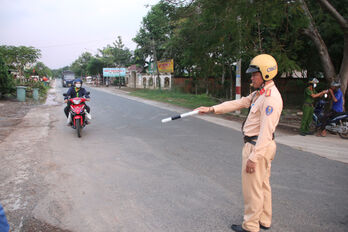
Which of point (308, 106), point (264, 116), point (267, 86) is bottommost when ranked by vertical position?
point (308, 106)

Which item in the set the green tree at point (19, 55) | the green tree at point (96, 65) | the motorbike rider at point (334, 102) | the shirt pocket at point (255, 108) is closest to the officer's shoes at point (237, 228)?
the shirt pocket at point (255, 108)

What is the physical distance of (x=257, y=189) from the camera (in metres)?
2.74

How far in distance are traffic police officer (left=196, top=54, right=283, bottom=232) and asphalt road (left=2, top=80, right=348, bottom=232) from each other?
0.32m

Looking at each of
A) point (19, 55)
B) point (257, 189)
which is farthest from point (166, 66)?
point (257, 189)

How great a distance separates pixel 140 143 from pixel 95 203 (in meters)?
3.26

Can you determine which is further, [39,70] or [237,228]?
[39,70]

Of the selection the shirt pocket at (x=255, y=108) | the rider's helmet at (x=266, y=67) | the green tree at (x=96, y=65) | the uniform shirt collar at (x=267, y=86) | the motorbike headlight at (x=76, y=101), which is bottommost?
the motorbike headlight at (x=76, y=101)

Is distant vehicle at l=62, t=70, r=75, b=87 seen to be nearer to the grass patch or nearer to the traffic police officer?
the grass patch

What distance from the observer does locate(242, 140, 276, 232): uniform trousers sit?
8.91 feet

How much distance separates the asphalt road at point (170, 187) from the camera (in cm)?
314

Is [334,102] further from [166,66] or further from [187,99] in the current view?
[166,66]

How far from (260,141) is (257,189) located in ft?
1.73

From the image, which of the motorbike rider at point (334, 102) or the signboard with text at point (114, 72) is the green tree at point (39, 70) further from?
the motorbike rider at point (334, 102)

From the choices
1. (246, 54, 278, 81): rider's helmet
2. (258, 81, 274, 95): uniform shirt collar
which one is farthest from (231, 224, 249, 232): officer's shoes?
(246, 54, 278, 81): rider's helmet
